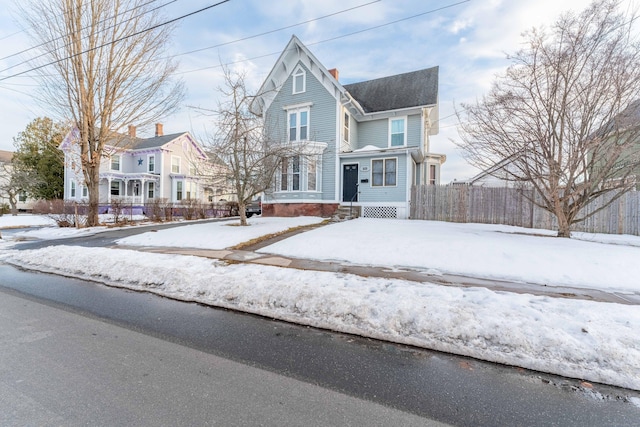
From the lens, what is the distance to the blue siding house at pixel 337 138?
1627cm

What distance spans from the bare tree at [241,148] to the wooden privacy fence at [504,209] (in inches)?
304

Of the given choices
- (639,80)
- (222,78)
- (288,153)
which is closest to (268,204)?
(288,153)

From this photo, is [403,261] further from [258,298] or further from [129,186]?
[129,186]

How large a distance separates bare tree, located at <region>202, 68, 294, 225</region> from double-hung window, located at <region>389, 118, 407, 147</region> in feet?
26.4

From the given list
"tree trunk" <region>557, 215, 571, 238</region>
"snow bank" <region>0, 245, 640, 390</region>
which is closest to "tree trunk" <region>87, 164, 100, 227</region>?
"snow bank" <region>0, 245, 640, 390</region>

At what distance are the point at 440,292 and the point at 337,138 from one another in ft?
43.2

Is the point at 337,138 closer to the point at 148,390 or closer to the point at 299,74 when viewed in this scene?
the point at 299,74

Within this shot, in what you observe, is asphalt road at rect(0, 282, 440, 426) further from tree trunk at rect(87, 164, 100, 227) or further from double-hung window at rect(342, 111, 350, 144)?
double-hung window at rect(342, 111, 350, 144)

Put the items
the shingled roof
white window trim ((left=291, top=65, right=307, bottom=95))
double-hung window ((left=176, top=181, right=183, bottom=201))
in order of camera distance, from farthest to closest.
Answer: double-hung window ((left=176, top=181, right=183, bottom=201))
the shingled roof
white window trim ((left=291, top=65, right=307, bottom=95))

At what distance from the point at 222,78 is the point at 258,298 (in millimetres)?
10229

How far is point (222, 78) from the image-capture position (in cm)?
1200

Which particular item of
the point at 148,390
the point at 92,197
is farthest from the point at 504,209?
the point at 92,197

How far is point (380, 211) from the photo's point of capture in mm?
16500

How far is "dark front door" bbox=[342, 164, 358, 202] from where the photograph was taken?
17047 mm
